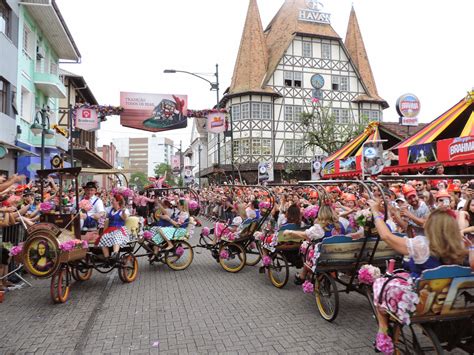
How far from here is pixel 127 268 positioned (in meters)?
8.00

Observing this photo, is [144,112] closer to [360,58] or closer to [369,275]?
[369,275]

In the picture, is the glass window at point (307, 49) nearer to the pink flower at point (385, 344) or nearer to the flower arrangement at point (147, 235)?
the flower arrangement at point (147, 235)

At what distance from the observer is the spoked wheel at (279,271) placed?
24.0ft

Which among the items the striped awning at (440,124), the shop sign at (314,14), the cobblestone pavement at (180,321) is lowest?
the cobblestone pavement at (180,321)

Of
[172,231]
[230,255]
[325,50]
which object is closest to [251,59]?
[325,50]

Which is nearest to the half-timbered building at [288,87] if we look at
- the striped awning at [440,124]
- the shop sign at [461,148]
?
the striped awning at [440,124]

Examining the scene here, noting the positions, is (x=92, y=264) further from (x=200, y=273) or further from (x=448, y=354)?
(x=448, y=354)

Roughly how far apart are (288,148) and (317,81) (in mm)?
7368

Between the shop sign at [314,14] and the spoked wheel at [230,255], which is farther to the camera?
the shop sign at [314,14]

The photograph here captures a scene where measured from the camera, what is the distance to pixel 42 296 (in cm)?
703

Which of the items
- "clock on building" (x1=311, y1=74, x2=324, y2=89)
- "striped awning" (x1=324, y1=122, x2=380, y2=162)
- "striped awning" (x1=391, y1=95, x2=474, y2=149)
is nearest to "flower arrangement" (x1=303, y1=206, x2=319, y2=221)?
"striped awning" (x1=391, y1=95, x2=474, y2=149)

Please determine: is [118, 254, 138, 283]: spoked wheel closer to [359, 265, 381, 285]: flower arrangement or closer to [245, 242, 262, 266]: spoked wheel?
[245, 242, 262, 266]: spoked wheel

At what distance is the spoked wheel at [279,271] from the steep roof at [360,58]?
35.1m

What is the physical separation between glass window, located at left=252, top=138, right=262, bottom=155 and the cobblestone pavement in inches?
1125
